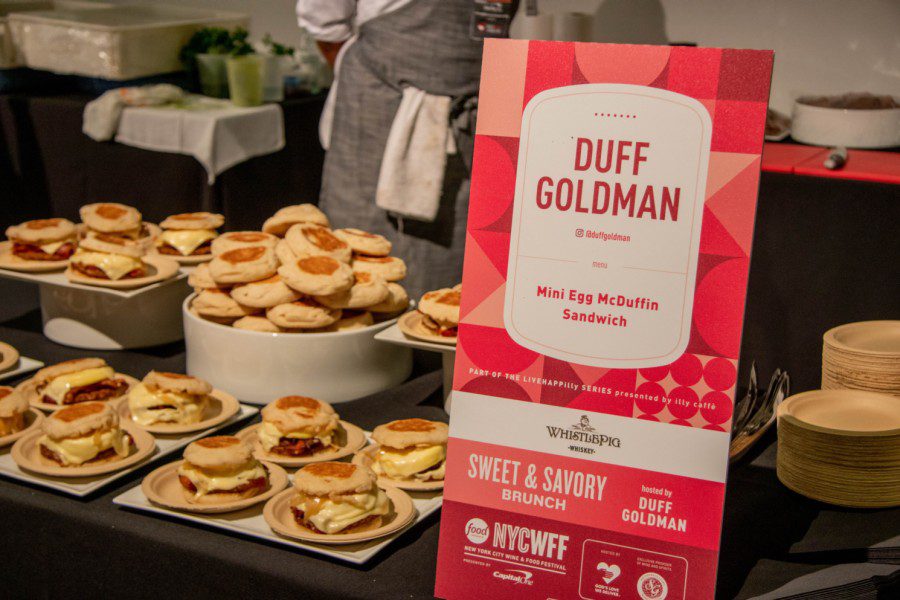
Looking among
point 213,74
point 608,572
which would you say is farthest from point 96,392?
point 213,74

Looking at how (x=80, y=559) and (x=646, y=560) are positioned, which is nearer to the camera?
(x=646, y=560)

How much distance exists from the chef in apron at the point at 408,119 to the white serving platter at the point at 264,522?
175 cm

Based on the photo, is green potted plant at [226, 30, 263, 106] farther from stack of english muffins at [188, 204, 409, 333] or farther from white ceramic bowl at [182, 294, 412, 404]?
white ceramic bowl at [182, 294, 412, 404]

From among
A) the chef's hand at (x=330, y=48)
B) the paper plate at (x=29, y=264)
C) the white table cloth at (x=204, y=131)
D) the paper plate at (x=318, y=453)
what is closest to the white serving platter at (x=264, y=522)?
the paper plate at (x=318, y=453)

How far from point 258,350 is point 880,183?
4.44ft

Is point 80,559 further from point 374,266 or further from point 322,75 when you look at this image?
point 322,75

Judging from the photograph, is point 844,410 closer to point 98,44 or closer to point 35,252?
point 35,252

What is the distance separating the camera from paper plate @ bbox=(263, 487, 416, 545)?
0.96 metres

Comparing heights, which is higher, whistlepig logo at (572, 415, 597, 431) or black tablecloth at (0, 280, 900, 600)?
whistlepig logo at (572, 415, 597, 431)

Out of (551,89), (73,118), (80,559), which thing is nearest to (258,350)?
(80,559)

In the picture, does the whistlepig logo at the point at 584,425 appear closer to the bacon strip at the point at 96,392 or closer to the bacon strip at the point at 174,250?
the bacon strip at the point at 96,392

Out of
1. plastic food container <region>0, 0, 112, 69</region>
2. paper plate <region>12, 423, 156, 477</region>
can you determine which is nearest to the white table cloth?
plastic food container <region>0, 0, 112, 69</region>

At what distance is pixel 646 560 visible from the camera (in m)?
0.82

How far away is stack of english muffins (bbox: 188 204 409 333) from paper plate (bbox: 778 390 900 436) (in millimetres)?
677
